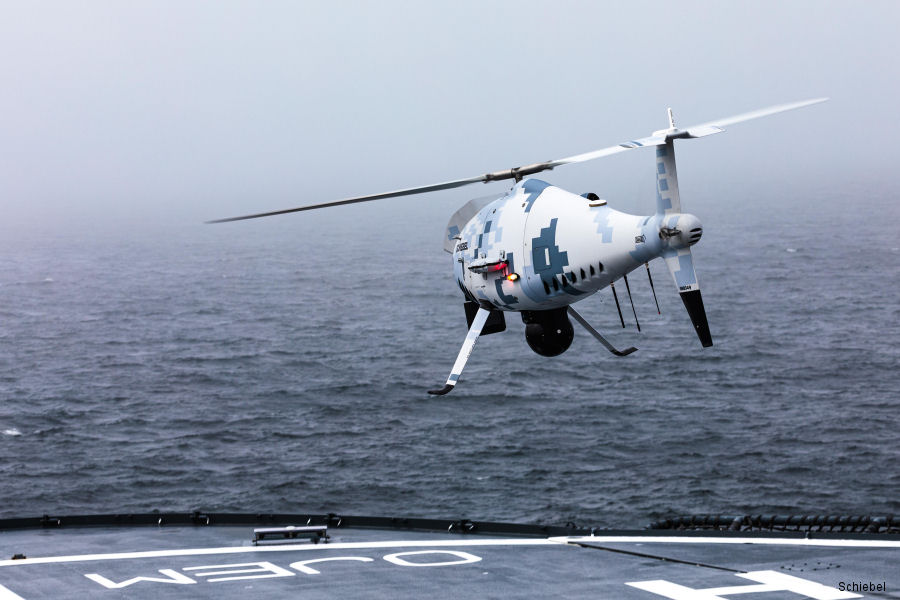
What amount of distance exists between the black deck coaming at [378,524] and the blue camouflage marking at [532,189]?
17580 millimetres

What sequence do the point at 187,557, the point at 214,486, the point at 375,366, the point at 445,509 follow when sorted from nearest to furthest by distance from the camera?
the point at 187,557 → the point at 445,509 → the point at 214,486 → the point at 375,366

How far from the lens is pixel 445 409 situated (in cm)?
8462

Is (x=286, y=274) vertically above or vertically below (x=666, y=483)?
above

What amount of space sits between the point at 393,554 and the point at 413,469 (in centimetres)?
3226

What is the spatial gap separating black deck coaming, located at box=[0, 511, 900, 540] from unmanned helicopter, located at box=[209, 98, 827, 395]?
45.3 feet

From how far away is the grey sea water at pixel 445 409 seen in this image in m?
64.4

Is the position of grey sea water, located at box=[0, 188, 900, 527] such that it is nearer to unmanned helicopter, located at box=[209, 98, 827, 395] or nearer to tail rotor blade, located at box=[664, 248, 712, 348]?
unmanned helicopter, located at box=[209, 98, 827, 395]

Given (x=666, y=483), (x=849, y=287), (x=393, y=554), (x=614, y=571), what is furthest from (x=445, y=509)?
(x=849, y=287)

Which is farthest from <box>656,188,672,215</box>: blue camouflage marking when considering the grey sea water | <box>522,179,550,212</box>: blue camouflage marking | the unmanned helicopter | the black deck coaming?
the grey sea water

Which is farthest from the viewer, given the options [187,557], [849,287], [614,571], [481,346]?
[849,287]

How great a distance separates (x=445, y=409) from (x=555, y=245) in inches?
2400

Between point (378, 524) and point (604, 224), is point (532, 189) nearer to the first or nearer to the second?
point (604, 224)

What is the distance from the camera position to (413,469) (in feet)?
228

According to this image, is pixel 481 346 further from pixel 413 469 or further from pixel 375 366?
pixel 413 469
